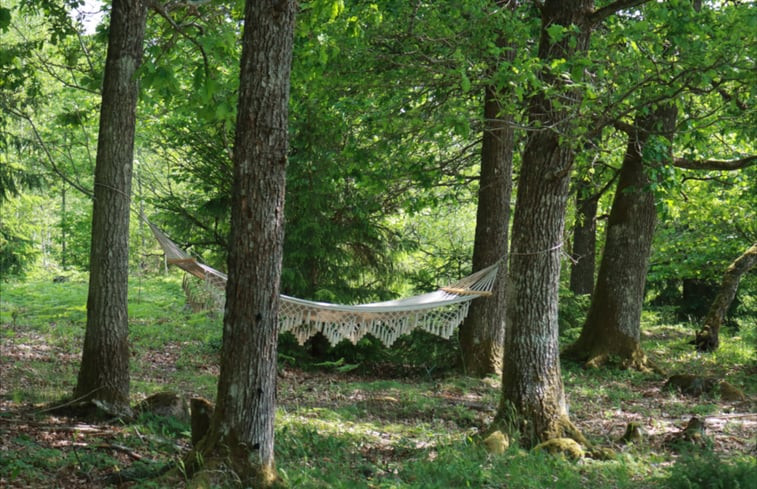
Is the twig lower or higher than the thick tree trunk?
lower

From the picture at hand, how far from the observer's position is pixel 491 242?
6809 millimetres

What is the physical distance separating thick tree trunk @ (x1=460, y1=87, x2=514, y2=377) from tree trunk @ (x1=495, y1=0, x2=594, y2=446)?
2.43 m

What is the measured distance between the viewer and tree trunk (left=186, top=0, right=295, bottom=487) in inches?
120

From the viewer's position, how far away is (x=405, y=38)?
566 cm

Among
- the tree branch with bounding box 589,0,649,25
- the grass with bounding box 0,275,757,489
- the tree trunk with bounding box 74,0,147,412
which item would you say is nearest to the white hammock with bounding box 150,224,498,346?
the grass with bounding box 0,275,757,489

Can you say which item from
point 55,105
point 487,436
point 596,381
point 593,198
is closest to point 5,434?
point 487,436

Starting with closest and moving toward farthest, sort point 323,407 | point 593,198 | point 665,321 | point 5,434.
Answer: point 5,434
point 323,407
point 593,198
point 665,321

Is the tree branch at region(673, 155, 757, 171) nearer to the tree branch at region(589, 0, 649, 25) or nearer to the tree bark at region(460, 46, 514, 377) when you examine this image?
the tree bark at region(460, 46, 514, 377)

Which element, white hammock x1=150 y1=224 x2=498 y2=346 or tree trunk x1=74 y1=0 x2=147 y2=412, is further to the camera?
white hammock x1=150 y1=224 x2=498 y2=346

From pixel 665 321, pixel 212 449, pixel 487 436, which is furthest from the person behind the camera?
pixel 665 321

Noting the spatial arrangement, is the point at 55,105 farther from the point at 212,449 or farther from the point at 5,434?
the point at 212,449

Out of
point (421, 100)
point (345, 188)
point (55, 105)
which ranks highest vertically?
point (55, 105)

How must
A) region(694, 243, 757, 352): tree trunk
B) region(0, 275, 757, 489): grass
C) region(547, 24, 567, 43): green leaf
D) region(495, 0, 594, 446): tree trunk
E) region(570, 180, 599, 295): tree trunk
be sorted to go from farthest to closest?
region(570, 180, 599, 295): tree trunk
region(694, 243, 757, 352): tree trunk
region(495, 0, 594, 446): tree trunk
region(547, 24, 567, 43): green leaf
region(0, 275, 757, 489): grass

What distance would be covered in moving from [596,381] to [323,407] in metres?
2.77
